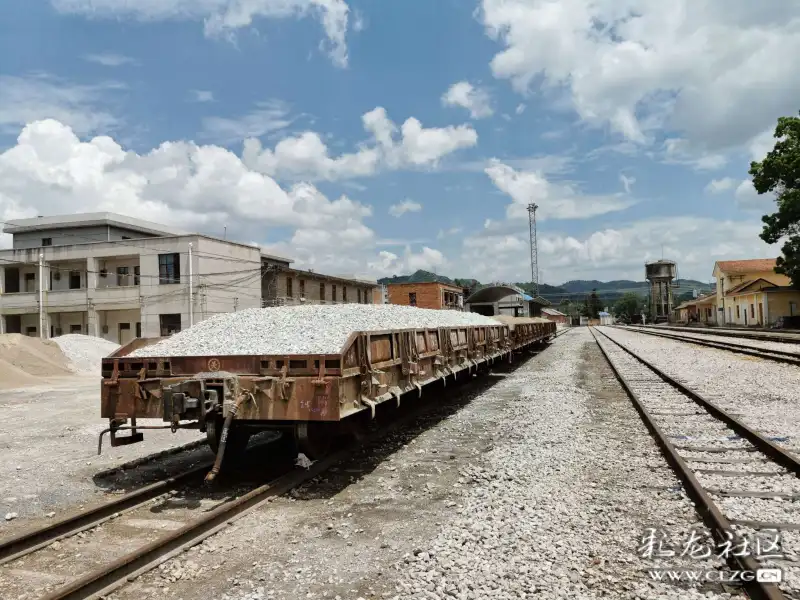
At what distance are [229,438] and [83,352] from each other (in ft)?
69.8

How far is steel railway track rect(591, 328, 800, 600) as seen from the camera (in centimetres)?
447

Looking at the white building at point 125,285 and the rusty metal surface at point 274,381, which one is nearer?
the rusty metal surface at point 274,381

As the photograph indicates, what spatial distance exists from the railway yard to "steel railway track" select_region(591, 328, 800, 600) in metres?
0.03

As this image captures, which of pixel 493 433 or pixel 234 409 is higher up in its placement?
pixel 234 409

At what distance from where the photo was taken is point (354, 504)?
5605 millimetres

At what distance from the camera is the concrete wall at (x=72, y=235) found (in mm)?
44344

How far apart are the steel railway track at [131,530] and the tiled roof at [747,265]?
3032 inches

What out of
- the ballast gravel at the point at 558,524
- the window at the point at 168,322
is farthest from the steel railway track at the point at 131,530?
the window at the point at 168,322

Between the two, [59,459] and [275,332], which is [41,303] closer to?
[59,459]

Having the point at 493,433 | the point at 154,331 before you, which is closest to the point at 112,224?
the point at 154,331

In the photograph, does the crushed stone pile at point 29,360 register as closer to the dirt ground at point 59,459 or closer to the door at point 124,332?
the dirt ground at point 59,459

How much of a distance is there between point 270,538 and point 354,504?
1.05 metres

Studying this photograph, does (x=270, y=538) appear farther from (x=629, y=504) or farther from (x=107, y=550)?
(x=629, y=504)

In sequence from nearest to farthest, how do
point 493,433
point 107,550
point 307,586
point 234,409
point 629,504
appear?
1. point 307,586
2. point 107,550
3. point 629,504
4. point 234,409
5. point 493,433
